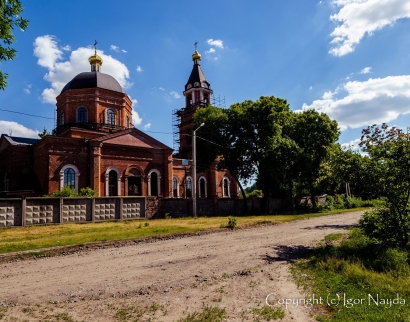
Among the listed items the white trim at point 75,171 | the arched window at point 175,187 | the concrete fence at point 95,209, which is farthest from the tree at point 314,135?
the white trim at point 75,171

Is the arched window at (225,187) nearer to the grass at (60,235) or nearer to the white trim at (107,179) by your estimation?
the white trim at (107,179)

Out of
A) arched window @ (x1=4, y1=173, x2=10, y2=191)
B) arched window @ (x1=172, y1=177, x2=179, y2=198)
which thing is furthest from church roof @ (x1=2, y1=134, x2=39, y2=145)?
arched window @ (x1=172, y1=177, x2=179, y2=198)

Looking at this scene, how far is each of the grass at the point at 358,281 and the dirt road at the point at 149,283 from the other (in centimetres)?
45

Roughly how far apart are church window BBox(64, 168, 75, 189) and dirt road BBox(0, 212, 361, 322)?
17761 millimetres

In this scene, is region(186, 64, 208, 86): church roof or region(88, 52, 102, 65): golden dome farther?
region(186, 64, 208, 86): church roof

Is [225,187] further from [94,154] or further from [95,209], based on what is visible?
[95,209]

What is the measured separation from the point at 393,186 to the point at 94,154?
2339 centimetres

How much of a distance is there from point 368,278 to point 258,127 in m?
20.2

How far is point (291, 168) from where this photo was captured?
84.6 ft

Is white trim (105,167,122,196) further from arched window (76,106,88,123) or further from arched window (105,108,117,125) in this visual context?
arched window (76,106,88,123)

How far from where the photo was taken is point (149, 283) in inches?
251

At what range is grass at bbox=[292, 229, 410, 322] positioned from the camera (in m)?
4.98

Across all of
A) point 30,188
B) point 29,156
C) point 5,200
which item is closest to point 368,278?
point 5,200

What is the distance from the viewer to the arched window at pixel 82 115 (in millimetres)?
31703
